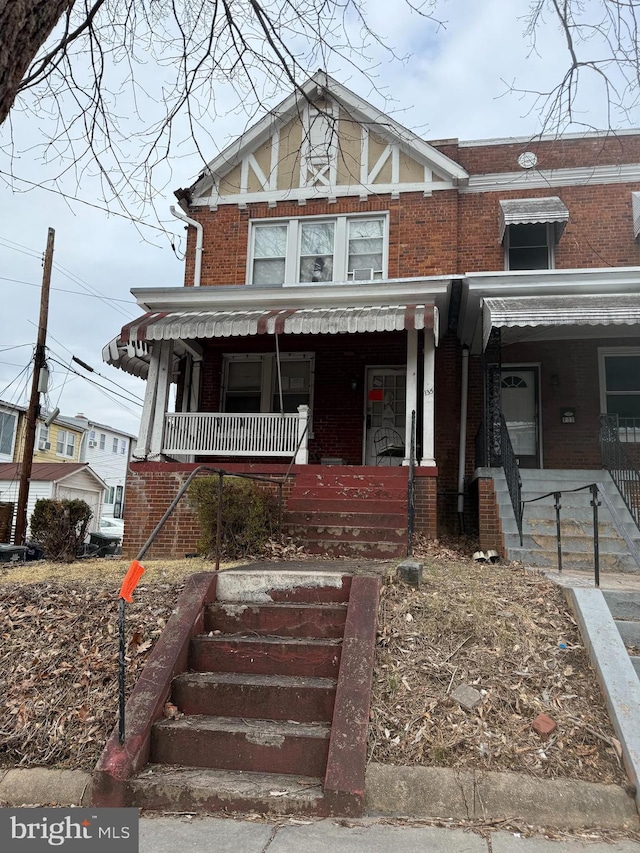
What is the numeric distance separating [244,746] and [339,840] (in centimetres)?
95

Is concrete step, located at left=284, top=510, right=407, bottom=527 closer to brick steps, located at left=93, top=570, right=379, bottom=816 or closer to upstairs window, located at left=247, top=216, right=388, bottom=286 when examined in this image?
brick steps, located at left=93, top=570, right=379, bottom=816

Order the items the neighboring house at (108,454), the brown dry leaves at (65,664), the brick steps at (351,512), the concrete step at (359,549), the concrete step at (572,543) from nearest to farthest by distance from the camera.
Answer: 1. the brown dry leaves at (65,664)
2. the concrete step at (572,543)
3. the concrete step at (359,549)
4. the brick steps at (351,512)
5. the neighboring house at (108,454)

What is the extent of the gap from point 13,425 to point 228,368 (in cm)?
2232

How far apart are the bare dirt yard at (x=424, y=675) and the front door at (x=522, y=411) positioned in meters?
6.16

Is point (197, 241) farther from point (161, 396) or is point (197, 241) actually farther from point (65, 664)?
point (65, 664)

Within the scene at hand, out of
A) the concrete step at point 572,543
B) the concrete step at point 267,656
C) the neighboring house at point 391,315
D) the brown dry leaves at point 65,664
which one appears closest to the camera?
the brown dry leaves at point 65,664

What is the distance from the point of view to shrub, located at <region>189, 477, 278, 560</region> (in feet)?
25.5

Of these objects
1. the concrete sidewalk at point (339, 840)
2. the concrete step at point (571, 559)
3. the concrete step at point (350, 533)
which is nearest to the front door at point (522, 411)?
the concrete step at point (571, 559)

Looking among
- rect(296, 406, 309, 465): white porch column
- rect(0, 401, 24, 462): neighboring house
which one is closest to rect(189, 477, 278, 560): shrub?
rect(296, 406, 309, 465): white porch column

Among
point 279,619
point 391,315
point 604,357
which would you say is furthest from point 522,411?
point 279,619

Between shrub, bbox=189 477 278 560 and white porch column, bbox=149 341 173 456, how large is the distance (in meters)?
2.30

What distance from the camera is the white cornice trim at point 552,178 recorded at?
12281 millimetres

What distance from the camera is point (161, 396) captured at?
34.2 ft

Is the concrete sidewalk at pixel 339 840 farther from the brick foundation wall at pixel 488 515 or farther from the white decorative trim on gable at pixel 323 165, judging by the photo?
the white decorative trim on gable at pixel 323 165
